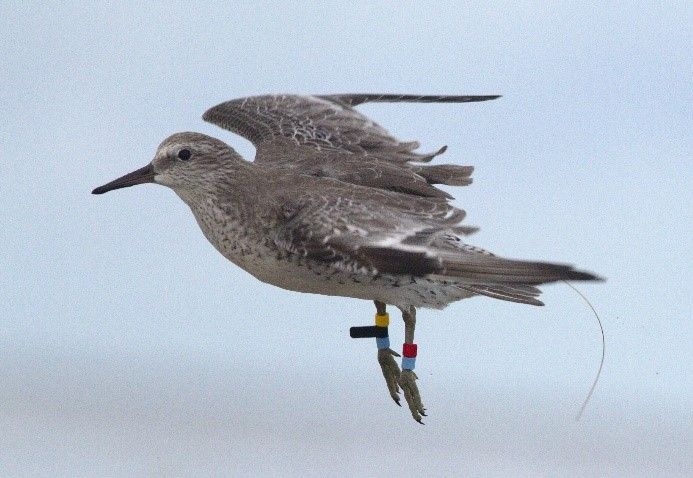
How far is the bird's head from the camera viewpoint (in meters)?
10.2

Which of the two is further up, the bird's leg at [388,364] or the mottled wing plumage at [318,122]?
the mottled wing plumage at [318,122]

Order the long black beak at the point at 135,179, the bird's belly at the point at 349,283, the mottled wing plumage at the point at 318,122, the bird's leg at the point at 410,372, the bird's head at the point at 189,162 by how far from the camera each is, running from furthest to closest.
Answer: the mottled wing plumage at the point at 318,122, the bird's leg at the point at 410,372, the long black beak at the point at 135,179, the bird's head at the point at 189,162, the bird's belly at the point at 349,283

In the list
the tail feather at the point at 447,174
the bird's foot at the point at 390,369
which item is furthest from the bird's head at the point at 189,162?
the bird's foot at the point at 390,369

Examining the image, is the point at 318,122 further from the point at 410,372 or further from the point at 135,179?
the point at 410,372

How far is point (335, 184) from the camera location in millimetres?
10320

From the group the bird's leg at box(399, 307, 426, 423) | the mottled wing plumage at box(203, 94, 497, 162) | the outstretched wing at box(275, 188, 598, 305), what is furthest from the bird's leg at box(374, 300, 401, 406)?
the mottled wing plumage at box(203, 94, 497, 162)

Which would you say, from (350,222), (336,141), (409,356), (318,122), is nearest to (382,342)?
(409,356)

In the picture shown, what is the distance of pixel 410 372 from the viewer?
10.8m

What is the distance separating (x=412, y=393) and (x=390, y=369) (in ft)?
1.56

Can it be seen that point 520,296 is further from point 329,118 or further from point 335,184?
point 329,118

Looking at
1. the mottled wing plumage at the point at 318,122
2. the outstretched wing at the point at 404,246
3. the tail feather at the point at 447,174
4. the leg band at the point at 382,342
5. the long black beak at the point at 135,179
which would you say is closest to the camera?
the outstretched wing at the point at 404,246

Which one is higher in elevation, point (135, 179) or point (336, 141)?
point (336, 141)

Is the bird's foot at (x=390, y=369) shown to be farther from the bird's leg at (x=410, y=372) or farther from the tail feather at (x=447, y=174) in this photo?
the tail feather at (x=447, y=174)

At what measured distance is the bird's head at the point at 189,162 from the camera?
10.2 m
